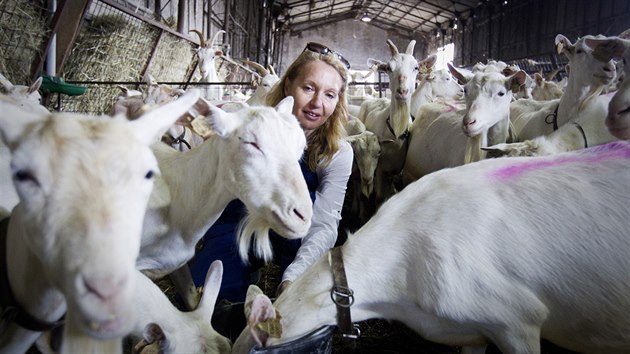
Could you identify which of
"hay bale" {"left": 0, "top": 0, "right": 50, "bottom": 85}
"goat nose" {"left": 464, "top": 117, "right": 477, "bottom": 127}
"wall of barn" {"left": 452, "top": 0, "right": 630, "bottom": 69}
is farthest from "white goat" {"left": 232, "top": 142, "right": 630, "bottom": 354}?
"wall of barn" {"left": 452, "top": 0, "right": 630, "bottom": 69}

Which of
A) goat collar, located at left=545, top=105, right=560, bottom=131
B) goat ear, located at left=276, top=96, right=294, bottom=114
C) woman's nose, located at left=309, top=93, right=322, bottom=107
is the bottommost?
goat collar, located at left=545, top=105, right=560, bottom=131

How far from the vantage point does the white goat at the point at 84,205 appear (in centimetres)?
97

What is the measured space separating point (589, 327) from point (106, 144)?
200 cm

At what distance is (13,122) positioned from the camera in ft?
3.69

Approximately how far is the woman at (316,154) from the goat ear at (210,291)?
674 mm

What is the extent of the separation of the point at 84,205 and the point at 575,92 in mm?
4993

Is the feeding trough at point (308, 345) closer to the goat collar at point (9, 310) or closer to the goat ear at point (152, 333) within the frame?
the goat ear at point (152, 333)

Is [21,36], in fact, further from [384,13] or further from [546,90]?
[384,13]

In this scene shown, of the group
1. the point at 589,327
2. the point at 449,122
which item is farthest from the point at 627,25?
the point at 589,327

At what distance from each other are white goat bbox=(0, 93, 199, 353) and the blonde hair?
1570 mm

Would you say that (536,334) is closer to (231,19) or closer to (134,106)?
(134,106)

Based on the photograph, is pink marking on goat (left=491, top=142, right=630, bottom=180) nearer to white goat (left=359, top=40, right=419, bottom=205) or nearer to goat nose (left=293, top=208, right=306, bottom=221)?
goat nose (left=293, top=208, right=306, bottom=221)

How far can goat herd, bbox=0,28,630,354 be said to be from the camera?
41.3 inches

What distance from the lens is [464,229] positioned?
1.81m
